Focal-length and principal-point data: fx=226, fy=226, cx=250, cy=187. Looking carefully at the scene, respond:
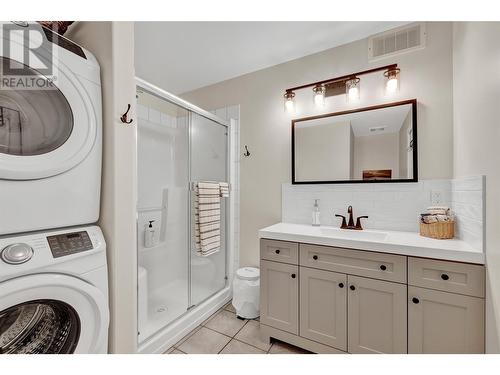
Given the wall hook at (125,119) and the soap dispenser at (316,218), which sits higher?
the wall hook at (125,119)

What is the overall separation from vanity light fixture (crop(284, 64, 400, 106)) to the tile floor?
196 centimetres

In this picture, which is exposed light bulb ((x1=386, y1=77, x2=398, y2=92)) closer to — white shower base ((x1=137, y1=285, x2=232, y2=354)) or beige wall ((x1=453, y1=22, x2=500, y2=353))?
beige wall ((x1=453, y1=22, x2=500, y2=353))

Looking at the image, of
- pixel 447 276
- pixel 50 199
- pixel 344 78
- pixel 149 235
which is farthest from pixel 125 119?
pixel 447 276

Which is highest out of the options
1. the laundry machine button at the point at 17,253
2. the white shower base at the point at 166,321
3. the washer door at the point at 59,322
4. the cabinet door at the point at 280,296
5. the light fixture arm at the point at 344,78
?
the light fixture arm at the point at 344,78

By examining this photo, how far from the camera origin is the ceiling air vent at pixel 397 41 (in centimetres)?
167

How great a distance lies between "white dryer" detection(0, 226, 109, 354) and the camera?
0.76m

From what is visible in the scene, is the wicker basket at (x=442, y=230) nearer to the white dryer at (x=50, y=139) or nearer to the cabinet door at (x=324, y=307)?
the cabinet door at (x=324, y=307)

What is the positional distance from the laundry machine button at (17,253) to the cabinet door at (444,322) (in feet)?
5.77

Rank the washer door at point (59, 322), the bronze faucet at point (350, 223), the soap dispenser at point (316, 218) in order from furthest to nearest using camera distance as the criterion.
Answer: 1. the soap dispenser at point (316, 218)
2. the bronze faucet at point (350, 223)
3. the washer door at point (59, 322)

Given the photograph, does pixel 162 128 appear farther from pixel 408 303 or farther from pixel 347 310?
pixel 408 303

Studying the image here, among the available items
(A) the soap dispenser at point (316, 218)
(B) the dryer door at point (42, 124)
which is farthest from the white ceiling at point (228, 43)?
(A) the soap dispenser at point (316, 218)

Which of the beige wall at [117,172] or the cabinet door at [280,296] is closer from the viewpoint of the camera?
the beige wall at [117,172]
